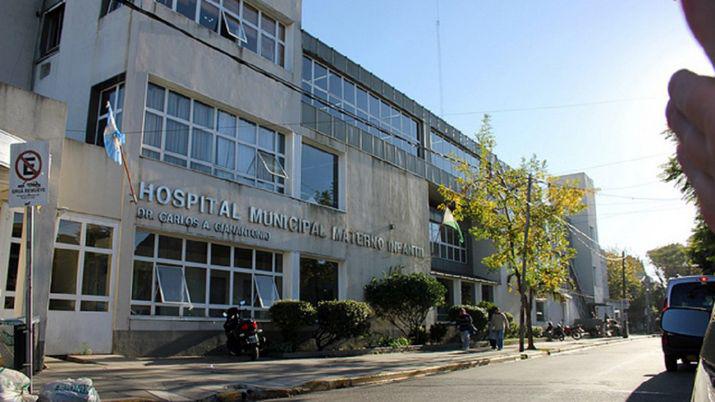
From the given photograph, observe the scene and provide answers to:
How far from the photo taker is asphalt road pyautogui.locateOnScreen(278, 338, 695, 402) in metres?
9.20

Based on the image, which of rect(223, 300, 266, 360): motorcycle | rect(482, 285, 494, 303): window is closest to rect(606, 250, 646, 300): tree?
rect(482, 285, 494, 303): window

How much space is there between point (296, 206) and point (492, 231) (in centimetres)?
1057

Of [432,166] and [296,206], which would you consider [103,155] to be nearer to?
[296,206]

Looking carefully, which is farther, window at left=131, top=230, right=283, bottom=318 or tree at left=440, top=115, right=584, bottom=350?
tree at left=440, top=115, right=584, bottom=350

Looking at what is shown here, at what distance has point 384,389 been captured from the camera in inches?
420

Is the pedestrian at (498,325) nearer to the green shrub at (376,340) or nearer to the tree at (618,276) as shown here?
the green shrub at (376,340)

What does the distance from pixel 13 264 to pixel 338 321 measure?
9.64 metres

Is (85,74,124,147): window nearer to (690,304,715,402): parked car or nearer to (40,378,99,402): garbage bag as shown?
(40,378,99,402): garbage bag

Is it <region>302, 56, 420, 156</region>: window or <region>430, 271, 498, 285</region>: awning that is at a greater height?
<region>302, 56, 420, 156</region>: window

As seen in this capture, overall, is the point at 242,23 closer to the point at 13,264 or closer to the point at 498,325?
the point at 13,264

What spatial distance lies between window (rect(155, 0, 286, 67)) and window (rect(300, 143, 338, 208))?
11.7ft

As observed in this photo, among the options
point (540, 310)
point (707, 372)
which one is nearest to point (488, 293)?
point (540, 310)

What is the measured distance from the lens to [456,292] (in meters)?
32.5

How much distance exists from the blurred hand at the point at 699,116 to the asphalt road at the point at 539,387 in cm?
849
